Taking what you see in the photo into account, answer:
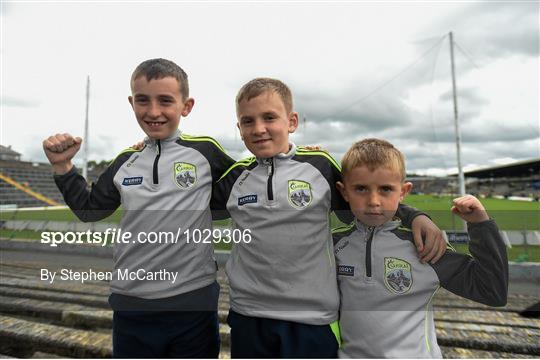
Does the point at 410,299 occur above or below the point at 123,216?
below

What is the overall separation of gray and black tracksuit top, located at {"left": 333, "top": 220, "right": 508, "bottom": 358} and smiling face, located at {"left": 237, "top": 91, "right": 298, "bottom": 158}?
2.55 ft

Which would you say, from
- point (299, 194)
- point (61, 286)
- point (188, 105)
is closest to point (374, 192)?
point (299, 194)

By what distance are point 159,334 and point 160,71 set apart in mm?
1568

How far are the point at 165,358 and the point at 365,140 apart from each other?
175 cm

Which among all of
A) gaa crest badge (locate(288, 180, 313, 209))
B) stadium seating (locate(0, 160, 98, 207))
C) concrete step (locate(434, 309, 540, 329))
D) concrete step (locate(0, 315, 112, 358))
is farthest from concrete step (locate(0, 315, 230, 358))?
stadium seating (locate(0, 160, 98, 207))

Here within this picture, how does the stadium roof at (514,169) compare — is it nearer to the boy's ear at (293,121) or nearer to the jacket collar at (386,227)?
the jacket collar at (386,227)

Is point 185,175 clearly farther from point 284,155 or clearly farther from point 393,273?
point 393,273

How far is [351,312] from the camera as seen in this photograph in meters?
1.80

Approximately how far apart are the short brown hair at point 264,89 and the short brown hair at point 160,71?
0.44 metres

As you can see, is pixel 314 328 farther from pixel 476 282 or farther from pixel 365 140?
pixel 365 140

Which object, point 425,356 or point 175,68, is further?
point 175,68

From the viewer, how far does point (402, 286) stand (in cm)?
182

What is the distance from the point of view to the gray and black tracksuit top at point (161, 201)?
193 centimetres

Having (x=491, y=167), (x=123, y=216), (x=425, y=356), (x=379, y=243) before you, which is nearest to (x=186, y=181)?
(x=123, y=216)
